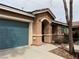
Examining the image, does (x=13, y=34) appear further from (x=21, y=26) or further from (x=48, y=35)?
(x=48, y=35)

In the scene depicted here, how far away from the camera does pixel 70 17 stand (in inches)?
632

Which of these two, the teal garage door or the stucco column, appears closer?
the teal garage door

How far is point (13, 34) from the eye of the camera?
49.6ft

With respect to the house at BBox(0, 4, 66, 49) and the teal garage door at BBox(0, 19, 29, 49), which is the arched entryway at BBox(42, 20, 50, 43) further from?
the teal garage door at BBox(0, 19, 29, 49)

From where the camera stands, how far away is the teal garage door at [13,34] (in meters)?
13.8

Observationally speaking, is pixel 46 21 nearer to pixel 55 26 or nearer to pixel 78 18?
pixel 55 26

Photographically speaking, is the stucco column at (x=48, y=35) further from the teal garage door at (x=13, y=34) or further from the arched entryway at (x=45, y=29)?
the teal garage door at (x=13, y=34)

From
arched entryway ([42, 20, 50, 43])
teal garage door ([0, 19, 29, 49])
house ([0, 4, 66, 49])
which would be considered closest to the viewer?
teal garage door ([0, 19, 29, 49])

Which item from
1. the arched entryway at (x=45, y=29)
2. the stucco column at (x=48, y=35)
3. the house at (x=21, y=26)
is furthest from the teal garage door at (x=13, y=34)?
the stucco column at (x=48, y=35)

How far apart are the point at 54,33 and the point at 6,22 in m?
11.8

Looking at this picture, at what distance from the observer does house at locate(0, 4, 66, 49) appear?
13887mm

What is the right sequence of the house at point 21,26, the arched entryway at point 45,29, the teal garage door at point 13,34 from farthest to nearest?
the arched entryway at point 45,29, the house at point 21,26, the teal garage door at point 13,34

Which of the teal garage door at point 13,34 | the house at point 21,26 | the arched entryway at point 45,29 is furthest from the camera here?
the arched entryway at point 45,29

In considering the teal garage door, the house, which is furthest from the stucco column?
the teal garage door
